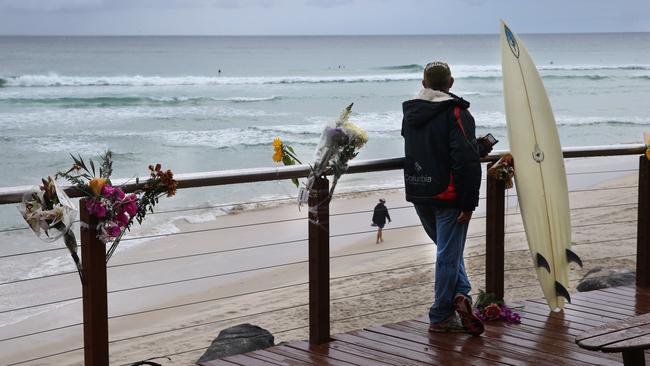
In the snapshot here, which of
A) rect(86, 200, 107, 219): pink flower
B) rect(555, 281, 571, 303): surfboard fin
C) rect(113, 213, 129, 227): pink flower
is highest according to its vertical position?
rect(86, 200, 107, 219): pink flower

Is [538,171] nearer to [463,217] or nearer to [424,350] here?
[463,217]

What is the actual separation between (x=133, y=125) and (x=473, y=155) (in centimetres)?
2286

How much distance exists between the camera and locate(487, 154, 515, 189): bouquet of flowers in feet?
15.9

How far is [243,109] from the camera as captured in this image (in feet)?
99.5

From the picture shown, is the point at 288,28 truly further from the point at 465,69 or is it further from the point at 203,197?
the point at 203,197

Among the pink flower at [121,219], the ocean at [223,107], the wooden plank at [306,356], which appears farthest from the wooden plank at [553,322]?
the ocean at [223,107]

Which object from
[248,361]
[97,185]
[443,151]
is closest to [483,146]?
[443,151]

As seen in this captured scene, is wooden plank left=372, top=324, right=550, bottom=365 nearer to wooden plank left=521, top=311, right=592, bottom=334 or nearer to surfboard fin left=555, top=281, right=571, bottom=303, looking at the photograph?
wooden plank left=521, top=311, right=592, bottom=334

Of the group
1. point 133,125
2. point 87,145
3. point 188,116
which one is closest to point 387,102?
point 188,116

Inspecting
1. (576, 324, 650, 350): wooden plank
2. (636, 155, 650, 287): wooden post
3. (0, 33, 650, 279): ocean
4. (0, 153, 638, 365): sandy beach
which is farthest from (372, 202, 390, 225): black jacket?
(576, 324, 650, 350): wooden plank

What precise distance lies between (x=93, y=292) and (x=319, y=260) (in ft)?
3.79

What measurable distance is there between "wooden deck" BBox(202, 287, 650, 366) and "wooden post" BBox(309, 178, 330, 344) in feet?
0.30

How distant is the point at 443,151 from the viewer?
4316 millimetres

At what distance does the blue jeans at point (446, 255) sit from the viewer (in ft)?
14.6
